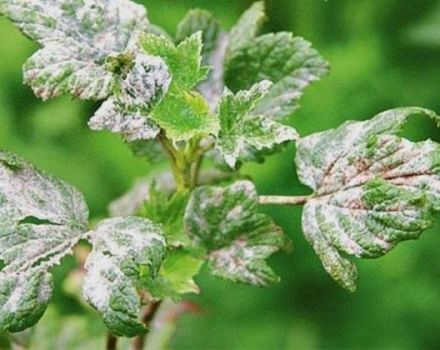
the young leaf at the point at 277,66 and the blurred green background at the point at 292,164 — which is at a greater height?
the young leaf at the point at 277,66

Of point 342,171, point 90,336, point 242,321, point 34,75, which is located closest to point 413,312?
point 242,321

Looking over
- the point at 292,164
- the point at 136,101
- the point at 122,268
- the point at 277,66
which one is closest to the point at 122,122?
the point at 136,101

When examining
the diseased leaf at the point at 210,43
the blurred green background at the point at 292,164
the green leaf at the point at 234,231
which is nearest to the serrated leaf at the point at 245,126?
the green leaf at the point at 234,231

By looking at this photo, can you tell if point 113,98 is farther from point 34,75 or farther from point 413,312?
point 413,312

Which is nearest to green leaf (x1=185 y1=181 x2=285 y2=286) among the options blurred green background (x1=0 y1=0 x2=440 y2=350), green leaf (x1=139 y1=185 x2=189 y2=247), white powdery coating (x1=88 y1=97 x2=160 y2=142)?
green leaf (x1=139 y1=185 x2=189 y2=247)

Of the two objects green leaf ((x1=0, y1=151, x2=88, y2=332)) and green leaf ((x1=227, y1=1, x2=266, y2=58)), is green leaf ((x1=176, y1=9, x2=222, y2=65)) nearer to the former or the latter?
green leaf ((x1=227, y1=1, x2=266, y2=58))

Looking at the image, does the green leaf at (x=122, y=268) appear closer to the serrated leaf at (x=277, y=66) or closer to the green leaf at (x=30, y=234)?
the green leaf at (x=30, y=234)

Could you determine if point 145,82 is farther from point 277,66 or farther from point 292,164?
point 292,164
